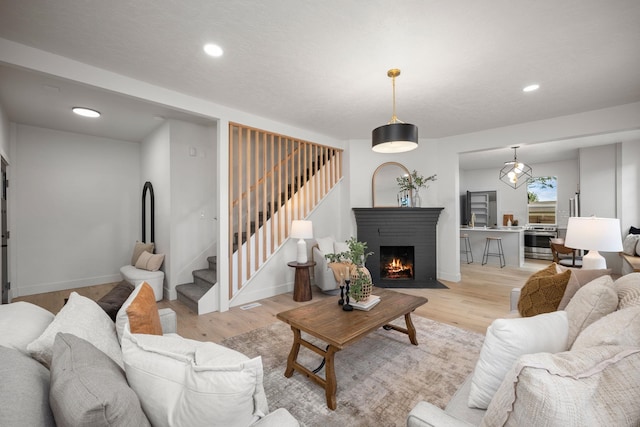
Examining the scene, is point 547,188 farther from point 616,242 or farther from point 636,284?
point 636,284

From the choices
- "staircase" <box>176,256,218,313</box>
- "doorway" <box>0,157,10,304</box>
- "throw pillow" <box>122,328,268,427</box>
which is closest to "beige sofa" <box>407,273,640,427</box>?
"throw pillow" <box>122,328,268,427</box>

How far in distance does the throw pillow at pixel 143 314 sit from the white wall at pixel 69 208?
446 cm

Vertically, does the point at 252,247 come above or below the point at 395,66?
below

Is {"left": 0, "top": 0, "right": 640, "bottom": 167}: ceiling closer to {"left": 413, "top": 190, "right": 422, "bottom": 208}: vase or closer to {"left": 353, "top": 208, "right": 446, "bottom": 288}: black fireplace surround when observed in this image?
{"left": 413, "top": 190, "right": 422, "bottom": 208}: vase

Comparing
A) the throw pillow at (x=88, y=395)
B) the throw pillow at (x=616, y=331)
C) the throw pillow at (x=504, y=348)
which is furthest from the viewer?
the throw pillow at (x=504, y=348)

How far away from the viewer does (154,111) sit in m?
3.77

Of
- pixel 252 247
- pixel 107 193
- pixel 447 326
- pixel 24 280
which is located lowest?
pixel 447 326

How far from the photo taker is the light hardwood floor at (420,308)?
3150 millimetres

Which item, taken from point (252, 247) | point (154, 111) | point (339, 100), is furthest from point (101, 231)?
point (339, 100)

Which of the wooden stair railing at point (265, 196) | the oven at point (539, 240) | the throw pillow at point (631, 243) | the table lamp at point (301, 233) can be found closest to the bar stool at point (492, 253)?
the oven at point (539, 240)

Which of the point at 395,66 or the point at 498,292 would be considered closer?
the point at 395,66

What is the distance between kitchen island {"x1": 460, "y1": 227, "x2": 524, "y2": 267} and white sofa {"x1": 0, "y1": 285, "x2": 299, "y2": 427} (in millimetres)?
7055

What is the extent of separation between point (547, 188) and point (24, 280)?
11.7 m

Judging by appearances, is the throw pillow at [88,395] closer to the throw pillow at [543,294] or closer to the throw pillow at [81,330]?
the throw pillow at [81,330]
